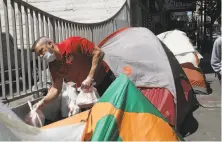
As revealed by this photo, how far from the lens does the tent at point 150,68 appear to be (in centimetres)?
586

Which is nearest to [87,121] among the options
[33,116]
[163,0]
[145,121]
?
[145,121]

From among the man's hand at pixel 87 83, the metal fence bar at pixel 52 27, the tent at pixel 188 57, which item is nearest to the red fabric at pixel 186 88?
the tent at pixel 188 57

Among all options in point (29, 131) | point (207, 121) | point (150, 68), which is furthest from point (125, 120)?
point (207, 121)

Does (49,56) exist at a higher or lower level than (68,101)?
higher

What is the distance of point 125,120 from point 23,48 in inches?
78.9

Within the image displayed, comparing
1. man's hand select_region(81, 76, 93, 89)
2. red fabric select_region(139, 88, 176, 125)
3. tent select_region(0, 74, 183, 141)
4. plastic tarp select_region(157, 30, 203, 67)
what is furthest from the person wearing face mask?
plastic tarp select_region(157, 30, 203, 67)

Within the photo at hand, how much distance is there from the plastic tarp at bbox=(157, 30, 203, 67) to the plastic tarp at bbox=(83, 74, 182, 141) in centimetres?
585

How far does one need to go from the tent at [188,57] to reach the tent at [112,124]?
532 cm

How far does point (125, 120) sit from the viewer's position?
3.33m

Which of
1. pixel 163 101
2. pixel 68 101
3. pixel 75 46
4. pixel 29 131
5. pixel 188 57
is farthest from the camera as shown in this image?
pixel 188 57

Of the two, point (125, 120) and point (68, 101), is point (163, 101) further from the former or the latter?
point (125, 120)

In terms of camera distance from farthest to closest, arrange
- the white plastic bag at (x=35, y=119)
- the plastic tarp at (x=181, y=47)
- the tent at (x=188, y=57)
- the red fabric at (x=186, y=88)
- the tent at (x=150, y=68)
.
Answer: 1. the plastic tarp at (x=181, y=47)
2. the tent at (x=188, y=57)
3. the red fabric at (x=186, y=88)
4. the tent at (x=150, y=68)
5. the white plastic bag at (x=35, y=119)

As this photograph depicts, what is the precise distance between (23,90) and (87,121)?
1598 mm

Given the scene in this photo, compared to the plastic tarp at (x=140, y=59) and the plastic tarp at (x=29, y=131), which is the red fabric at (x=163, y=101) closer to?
the plastic tarp at (x=140, y=59)
